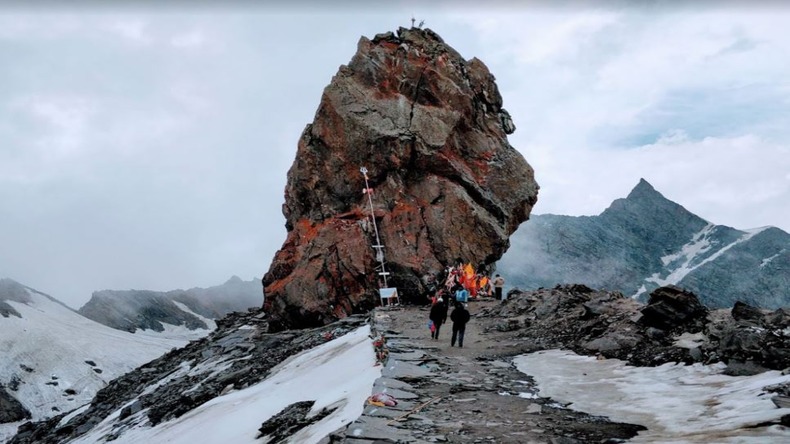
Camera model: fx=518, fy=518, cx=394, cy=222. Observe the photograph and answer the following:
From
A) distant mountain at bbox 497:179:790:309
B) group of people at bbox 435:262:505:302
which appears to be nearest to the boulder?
group of people at bbox 435:262:505:302

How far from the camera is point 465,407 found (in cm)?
1012

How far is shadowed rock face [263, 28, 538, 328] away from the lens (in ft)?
113

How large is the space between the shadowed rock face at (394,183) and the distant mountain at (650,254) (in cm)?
6247

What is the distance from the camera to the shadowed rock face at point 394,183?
34.6 m

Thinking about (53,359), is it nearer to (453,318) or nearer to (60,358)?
(60,358)

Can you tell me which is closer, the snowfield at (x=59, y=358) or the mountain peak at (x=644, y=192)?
the snowfield at (x=59, y=358)

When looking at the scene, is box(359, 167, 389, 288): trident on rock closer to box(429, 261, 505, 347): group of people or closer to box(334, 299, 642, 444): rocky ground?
box(429, 261, 505, 347): group of people

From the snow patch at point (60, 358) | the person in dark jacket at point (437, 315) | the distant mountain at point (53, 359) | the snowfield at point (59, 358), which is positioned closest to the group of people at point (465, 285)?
the person in dark jacket at point (437, 315)

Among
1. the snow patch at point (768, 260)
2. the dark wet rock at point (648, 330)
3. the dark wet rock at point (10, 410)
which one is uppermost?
the snow patch at point (768, 260)

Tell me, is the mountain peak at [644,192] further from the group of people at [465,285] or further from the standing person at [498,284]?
the standing person at [498,284]

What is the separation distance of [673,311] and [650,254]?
119 metres

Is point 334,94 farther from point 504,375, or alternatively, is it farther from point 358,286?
point 504,375

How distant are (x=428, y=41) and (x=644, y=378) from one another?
35.4 m

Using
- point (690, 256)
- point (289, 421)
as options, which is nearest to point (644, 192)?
point (690, 256)
